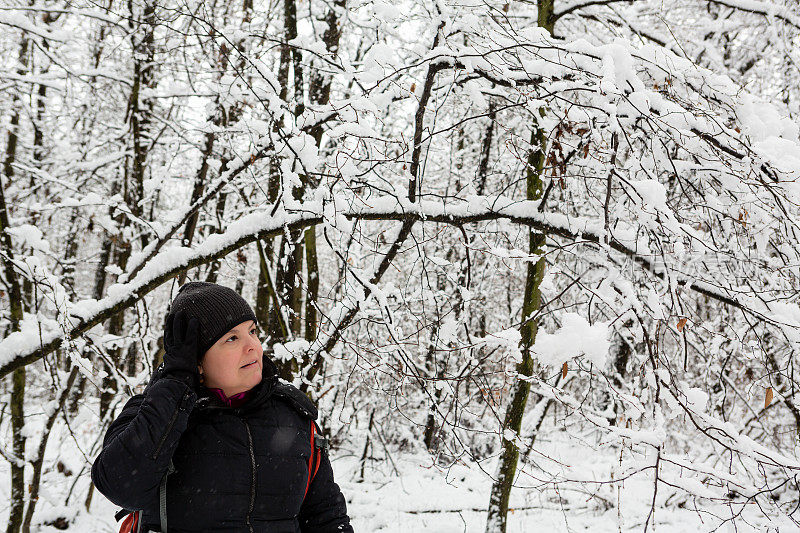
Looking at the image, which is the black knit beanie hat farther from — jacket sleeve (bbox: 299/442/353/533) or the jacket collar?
jacket sleeve (bbox: 299/442/353/533)

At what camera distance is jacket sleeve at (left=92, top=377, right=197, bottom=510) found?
1.43 metres

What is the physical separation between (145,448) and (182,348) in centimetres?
30

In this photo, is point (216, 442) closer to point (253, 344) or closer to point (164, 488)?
point (164, 488)

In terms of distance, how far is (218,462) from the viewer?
1607 millimetres

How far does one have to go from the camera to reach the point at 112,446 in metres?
1.46

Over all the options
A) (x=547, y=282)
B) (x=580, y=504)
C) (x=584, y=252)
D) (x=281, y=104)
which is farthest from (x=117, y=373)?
(x=580, y=504)

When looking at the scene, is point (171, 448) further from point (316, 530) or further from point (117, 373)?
point (117, 373)

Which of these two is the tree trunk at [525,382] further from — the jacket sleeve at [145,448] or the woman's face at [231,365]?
the jacket sleeve at [145,448]

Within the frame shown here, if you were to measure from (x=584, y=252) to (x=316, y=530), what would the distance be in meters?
3.71

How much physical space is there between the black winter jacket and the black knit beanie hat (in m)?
0.19

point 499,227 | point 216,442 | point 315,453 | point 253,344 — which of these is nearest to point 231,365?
point 253,344

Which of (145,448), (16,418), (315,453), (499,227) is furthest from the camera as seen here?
(16,418)

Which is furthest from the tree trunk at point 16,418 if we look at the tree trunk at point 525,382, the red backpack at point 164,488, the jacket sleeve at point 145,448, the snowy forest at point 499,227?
the tree trunk at point 525,382

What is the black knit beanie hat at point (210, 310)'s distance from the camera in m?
1.67
